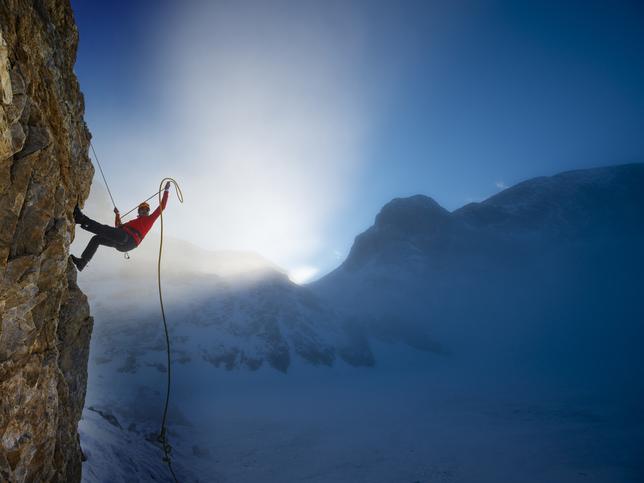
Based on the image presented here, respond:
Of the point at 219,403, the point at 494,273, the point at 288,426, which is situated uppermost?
the point at 494,273

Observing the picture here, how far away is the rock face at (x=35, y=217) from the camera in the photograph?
4707 mm

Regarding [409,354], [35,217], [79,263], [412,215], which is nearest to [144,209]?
[79,263]

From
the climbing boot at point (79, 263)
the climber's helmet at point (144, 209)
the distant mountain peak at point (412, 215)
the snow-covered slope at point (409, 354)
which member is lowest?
the snow-covered slope at point (409, 354)

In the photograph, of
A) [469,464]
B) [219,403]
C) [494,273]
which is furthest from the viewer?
[494,273]

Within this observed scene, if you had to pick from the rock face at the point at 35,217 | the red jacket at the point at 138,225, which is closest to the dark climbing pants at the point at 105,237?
the red jacket at the point at 138,225

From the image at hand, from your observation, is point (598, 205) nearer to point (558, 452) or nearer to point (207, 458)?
point (558, 452)

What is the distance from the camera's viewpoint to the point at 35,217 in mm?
5516

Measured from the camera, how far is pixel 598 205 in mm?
165000

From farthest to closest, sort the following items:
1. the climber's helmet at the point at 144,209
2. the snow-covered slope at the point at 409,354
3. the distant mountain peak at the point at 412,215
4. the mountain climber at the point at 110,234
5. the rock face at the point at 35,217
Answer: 1. the distant mountain peak at the point at 412,215
2. the snow-covered slope at the point at 409,354
3. the climber's helmet at the point at 144,209
4. the mountain climber at the point at 110,234
5. the rock face at the point at 35,217

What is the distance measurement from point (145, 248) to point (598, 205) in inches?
8557

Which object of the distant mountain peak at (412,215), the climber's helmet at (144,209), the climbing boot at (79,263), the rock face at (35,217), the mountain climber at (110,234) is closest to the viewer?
the rock face at (35,217)

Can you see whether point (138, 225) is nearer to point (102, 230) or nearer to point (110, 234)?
point (110, 234)

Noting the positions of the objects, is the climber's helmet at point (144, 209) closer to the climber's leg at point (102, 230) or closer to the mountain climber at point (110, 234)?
the mountain climber at point (110, 234)

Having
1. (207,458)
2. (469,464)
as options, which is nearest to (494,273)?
(469,464)
